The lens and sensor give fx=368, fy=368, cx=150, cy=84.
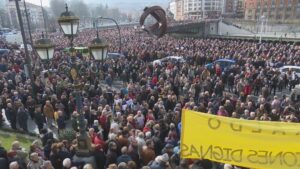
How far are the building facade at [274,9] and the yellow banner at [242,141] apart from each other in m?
96.9

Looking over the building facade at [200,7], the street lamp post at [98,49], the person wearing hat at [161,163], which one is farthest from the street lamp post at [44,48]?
the building facade at [200,7]

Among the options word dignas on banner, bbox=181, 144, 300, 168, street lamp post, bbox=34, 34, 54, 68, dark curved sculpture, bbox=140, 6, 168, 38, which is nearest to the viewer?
word dignas on banner, bbox=181, 144, 300, 168

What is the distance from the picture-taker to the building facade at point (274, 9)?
318 feet

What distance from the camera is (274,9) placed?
101 meters

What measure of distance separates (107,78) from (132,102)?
24.0 feet

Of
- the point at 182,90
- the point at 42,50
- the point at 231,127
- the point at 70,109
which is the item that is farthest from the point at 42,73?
the point at 231,127

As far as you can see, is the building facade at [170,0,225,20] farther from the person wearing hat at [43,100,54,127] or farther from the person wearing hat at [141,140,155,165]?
the person wearing hat at [141,140,155,165]

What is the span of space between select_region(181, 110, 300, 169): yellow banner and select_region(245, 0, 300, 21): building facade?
318 feet

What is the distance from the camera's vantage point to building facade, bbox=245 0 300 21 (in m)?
97.1

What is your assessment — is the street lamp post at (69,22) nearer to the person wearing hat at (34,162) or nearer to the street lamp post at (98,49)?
the street lamp post at (98,49)

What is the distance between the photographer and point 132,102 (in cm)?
1475

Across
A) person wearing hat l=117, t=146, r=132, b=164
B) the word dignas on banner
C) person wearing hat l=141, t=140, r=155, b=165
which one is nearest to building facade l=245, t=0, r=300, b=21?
person wearing hat l=141, t=140, r=155, b=165

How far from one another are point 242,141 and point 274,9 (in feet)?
335

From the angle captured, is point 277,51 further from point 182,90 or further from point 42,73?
point 42,73
